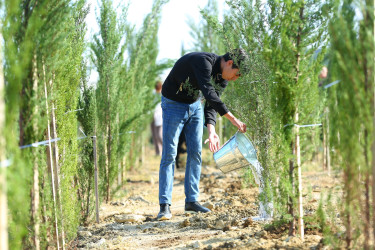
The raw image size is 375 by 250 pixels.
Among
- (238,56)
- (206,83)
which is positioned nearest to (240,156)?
(206,83)

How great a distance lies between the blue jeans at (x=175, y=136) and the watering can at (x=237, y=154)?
0.77m

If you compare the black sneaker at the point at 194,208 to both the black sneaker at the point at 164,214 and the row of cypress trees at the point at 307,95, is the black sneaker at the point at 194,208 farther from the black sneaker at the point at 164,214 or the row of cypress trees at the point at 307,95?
the row of cypress trees at the point at 307,95

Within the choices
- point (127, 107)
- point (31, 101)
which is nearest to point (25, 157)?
point (31, 101)

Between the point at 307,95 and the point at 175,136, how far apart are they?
6.23 ft

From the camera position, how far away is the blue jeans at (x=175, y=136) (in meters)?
4.62

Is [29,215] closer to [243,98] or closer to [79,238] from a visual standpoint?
[79,238]

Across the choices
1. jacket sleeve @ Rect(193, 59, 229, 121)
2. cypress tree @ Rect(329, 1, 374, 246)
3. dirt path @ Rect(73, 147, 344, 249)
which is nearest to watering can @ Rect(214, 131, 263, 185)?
jacket sleeve @ Rect(193, 59, 229, 121)

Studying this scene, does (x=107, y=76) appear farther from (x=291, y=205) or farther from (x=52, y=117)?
(x=291, y=205)

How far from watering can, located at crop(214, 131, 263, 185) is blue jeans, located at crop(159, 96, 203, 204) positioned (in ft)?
2.53

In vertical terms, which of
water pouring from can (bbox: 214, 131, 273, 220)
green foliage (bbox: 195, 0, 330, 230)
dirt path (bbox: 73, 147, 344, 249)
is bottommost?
dirt path (bbox: 73, 147, 344, 249)

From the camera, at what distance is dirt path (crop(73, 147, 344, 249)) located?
323 centimetres

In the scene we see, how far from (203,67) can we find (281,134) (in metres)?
1.41

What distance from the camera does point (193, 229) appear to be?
13.6 feet

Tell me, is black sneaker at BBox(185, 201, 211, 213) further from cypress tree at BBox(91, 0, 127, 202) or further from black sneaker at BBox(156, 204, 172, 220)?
cypress tree at BBox(91, 0, 127, 202)
